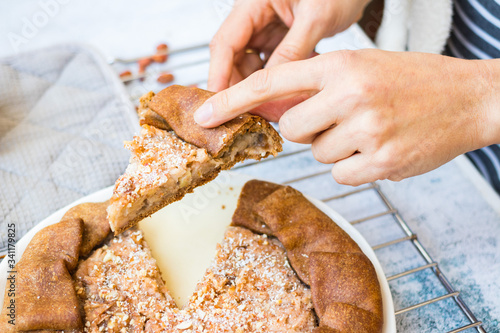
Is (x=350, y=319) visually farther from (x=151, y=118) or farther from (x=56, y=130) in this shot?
(x=56, y=130)

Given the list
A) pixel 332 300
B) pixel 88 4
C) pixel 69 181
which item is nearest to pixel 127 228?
pixel 69 181

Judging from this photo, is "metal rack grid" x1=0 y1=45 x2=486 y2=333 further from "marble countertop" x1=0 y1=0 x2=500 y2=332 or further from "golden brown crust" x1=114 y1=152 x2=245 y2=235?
"golden brown crust" x1=114 y1=152 x2=245 y2=235

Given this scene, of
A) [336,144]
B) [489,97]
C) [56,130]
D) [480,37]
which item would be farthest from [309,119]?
[56,130]

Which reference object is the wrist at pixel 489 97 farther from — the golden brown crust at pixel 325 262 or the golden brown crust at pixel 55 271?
the golden brown crust at pixel 55 271

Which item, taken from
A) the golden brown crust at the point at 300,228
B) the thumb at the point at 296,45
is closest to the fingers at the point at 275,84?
the thumb at the point at 296,45

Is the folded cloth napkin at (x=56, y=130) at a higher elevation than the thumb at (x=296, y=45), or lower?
lower

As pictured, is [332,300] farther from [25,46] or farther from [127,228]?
[25,46]
